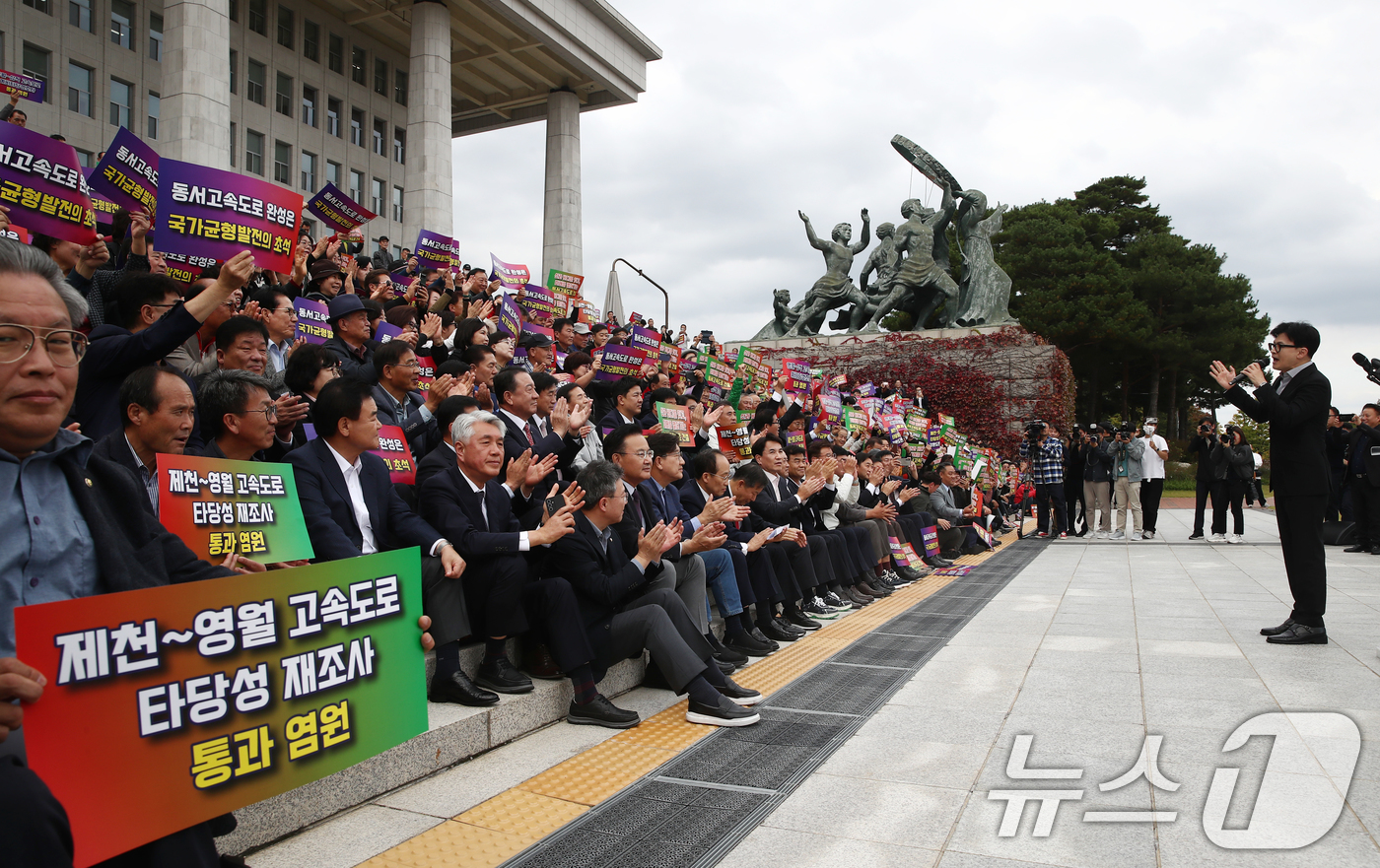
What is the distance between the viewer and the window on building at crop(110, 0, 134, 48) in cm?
2402

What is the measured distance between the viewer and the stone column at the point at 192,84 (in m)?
17.4

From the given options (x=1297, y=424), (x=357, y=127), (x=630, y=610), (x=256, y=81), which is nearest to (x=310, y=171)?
(x=357, y=127)

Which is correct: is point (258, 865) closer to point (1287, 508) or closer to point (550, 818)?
point (550, 818)

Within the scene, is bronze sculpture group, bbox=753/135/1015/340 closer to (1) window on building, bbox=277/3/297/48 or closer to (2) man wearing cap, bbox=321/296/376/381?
(1) window on building, bbox=277/3/297/48

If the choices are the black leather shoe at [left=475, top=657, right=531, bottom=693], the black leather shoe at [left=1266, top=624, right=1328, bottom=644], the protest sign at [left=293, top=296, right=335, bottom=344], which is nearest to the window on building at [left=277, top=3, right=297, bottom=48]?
the protest sign at [left=293, top=296, right=335, bottom=344]

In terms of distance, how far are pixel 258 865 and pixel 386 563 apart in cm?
99

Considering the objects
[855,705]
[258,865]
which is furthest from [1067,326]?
[258,865]

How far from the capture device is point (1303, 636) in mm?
5441

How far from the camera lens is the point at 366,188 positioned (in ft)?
105

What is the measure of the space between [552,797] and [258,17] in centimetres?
3138

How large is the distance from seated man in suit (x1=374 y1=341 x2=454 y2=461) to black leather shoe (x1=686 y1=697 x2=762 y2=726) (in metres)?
2.22

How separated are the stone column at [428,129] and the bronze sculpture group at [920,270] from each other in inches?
460

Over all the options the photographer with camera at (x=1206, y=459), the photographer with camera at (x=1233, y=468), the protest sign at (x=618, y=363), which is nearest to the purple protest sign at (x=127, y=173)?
the protest sign at (x=618, y=363)

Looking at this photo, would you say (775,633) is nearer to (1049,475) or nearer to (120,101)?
(1049,475)
